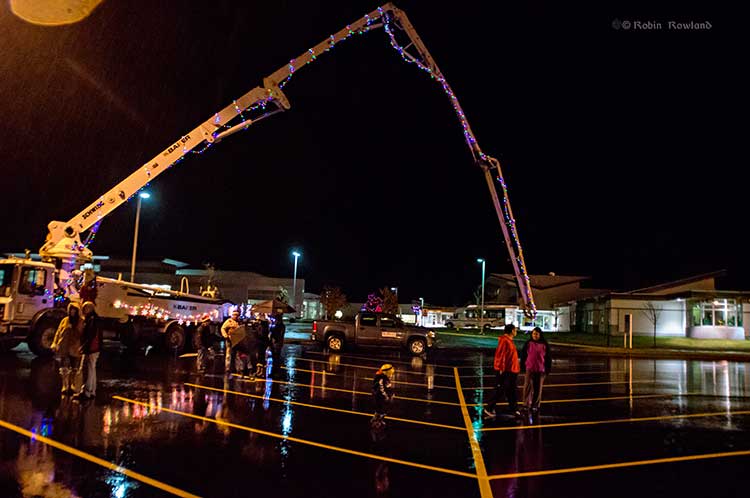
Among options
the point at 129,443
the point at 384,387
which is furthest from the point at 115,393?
the point at 384,387

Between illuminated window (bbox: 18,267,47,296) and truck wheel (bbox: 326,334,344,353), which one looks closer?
illuminated window (bbox: 18,267,47,296)

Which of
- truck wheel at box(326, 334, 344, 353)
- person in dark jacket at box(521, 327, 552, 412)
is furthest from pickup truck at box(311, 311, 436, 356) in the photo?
person in dark jacket at box(521, 327, 552, 412)

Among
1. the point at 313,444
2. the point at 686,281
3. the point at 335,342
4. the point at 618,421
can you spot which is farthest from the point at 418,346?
the point at 686,281

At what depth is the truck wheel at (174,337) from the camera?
1941 centimetres

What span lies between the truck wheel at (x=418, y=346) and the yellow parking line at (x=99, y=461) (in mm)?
16393

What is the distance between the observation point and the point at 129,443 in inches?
275

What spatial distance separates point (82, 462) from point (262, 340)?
26.7 ft

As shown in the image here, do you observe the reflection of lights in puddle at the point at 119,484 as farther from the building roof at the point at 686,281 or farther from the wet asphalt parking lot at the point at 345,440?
the building roof at the point at 686,281

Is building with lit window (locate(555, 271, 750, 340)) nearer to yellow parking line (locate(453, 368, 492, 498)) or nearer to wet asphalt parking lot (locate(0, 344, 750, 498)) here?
wet asphalt parking lot (locate(0, 344, 750, 498))

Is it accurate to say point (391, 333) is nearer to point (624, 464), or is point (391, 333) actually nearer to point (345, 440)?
point (345, 440)

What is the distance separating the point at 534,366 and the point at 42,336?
46.2 feet

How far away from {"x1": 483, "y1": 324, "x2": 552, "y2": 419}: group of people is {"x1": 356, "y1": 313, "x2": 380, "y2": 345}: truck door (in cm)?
1285

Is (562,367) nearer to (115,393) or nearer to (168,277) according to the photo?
(115,393)

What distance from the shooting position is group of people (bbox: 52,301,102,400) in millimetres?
9688
